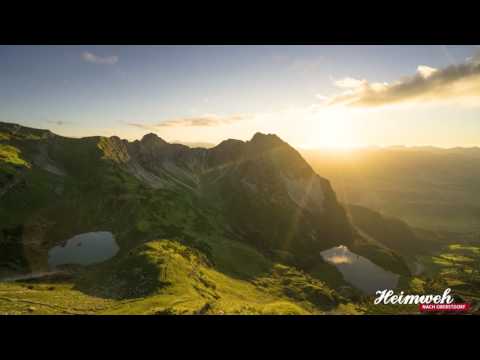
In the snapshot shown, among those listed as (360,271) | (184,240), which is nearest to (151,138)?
(184,240)

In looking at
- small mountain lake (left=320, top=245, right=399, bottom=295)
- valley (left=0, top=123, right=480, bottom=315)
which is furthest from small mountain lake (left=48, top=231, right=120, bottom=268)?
small mountain lake (left=320, top=245, right=399, bottom=295)

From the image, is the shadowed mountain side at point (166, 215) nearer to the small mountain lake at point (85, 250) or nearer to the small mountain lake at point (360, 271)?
the small mountain lake at point (85, 250)

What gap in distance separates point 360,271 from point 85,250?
107374mm

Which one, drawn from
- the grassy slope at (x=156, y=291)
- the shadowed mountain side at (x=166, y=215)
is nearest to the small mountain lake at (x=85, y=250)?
the shadowed mountain side at (x=166, y=215)

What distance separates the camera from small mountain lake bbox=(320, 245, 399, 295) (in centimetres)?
10756

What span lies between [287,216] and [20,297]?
11469 centimetres

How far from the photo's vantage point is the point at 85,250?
2783 inches

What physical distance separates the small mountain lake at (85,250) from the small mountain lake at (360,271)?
8730cm

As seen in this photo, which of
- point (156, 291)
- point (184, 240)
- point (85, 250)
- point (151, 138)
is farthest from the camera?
point (151, 138)

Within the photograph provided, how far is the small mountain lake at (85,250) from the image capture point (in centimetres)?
6569

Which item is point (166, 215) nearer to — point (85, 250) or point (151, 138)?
point (85, 250)

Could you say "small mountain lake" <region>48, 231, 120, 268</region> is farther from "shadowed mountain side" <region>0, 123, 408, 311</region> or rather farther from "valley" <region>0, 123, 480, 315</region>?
"shadowed mountain side" <region>0, 123, 408, 311</region>
